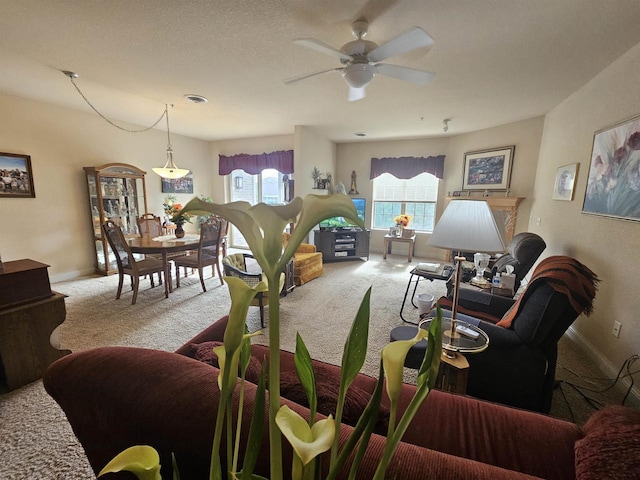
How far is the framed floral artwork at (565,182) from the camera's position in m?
2.79

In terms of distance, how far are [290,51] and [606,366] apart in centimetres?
341

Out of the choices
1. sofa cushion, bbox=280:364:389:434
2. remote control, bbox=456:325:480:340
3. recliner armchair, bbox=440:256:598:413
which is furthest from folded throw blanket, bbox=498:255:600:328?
sofa cushion, bbox=280:364:389:434

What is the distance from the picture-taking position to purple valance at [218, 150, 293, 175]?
5.30 m

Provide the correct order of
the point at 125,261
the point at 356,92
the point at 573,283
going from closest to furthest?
the point at 573,283
the point at 356,92
the point at 125,261

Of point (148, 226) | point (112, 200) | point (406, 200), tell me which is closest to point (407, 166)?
point (406, 200)

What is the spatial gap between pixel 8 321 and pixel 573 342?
14.3 feet

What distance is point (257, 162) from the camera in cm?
559

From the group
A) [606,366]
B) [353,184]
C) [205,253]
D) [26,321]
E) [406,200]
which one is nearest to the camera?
[26,321]

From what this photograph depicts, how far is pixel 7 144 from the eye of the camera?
127 inches

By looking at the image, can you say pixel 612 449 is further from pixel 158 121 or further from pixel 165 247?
pixel 158 121

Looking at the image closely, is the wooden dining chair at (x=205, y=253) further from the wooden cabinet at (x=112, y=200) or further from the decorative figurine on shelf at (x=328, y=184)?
the decorative figurine on shelf at (x=328, y=184)

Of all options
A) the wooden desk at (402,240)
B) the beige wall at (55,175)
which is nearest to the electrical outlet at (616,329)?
the wooden desk at (402,240)

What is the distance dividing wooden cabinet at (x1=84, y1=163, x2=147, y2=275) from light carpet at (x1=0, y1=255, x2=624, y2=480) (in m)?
0.39

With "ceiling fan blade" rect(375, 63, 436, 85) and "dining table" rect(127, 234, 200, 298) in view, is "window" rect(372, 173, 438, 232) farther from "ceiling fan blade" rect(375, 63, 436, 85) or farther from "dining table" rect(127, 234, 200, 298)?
"dining table" rect(127, 234, 200, 298)
